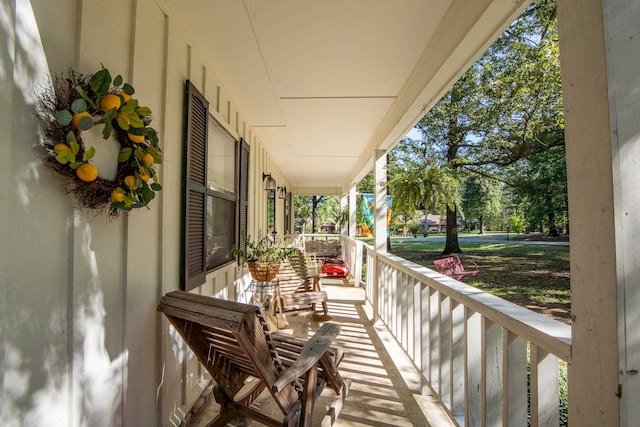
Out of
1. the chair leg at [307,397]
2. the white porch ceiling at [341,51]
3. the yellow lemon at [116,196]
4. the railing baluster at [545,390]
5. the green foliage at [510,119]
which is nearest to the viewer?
the railing baluster at [545,390]

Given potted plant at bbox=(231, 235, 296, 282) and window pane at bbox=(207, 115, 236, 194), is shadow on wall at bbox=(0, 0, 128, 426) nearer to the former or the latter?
window pane at bbox=(207, 115, 236, 194)

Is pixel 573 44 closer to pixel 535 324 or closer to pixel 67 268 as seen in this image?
pixel 535 324

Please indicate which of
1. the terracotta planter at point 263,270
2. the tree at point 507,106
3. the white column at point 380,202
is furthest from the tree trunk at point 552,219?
the terracotta planter at point 263,270

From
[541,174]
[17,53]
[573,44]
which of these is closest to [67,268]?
[17,53]

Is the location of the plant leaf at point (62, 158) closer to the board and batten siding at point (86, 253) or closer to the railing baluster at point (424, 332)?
the board and batten siding at point (86, 253)

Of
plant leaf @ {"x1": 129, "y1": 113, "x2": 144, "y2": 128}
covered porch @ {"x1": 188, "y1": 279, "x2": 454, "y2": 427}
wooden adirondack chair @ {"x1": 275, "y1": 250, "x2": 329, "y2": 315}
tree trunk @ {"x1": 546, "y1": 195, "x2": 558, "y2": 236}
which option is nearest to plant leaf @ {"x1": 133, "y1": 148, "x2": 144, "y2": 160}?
plant leaf @ {"x1": 129, "y1": 113, "x2": 144, "y2": 128}

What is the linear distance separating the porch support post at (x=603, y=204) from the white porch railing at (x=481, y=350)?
5.4 inches

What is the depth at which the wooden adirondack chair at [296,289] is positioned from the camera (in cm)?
371

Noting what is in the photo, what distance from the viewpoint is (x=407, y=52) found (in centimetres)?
218

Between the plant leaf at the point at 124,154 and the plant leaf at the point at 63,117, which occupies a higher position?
the plant leaf at the point at 63,117

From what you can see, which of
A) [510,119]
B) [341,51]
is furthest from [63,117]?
[510,119]

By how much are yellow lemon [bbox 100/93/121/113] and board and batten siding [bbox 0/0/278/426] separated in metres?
0.15

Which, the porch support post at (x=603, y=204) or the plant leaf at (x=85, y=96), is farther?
the plant leaf at (x=85, y=96)

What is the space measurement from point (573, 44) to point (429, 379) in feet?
7.05
